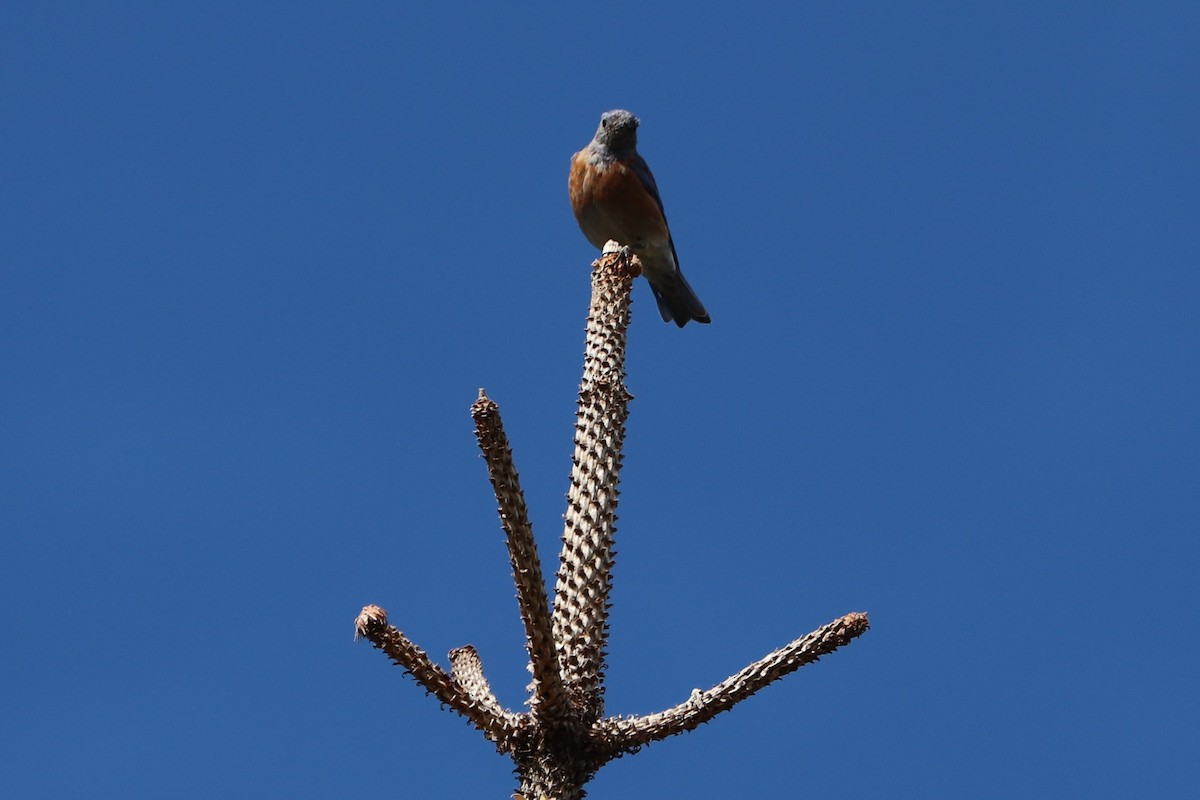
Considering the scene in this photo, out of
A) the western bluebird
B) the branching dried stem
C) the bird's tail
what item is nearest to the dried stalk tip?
the branching dried stem

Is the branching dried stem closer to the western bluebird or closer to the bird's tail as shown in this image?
the western bluebird

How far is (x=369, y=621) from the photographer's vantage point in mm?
2617

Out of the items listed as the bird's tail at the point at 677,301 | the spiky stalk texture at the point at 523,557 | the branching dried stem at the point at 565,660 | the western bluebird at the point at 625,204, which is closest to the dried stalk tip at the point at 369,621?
the branching dried stem at the point at 565,660

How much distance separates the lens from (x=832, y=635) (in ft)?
8.96

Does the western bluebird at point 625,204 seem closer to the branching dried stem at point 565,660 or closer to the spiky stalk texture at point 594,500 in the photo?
the spiky stalk texture at point 594,500

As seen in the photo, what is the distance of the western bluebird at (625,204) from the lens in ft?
24.0

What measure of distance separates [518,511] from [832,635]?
0.77 m

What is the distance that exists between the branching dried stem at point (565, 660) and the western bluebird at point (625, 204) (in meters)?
4.41

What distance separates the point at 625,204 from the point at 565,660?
483 centimetres

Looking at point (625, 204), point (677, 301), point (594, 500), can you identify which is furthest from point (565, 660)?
point (677, 301)

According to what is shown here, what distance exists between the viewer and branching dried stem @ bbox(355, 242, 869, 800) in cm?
246

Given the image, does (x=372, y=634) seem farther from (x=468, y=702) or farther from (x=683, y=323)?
(x=683, y=323)

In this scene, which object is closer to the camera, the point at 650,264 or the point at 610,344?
the point at 610,344

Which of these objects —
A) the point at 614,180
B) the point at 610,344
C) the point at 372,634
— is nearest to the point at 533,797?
the point at 372,634
